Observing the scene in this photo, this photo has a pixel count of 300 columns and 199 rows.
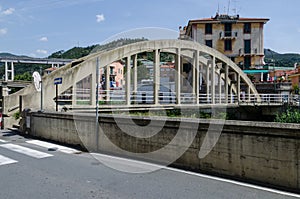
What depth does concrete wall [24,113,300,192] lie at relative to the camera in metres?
5.28

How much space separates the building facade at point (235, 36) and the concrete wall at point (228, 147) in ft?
162

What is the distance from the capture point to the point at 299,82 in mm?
47531

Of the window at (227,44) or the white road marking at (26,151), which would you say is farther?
the window at (227,44)

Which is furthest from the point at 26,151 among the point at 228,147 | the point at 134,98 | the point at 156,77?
the point at 156,77

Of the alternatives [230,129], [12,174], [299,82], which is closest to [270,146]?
[230,129]

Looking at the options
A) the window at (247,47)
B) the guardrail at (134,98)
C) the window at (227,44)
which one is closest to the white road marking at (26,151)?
the guardrail at (134,98)

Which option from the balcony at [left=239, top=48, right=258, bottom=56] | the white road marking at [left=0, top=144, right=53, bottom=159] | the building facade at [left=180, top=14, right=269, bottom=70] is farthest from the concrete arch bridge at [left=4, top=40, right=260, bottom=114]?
the building facade at [left=180, top=14, right=269, bottom=70]

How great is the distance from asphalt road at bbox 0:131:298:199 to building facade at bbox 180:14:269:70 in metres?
50.9

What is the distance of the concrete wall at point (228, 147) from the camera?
5.28 m

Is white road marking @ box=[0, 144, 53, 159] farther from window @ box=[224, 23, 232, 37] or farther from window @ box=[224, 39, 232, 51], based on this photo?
window @ box=[224, 23, 232, 37]

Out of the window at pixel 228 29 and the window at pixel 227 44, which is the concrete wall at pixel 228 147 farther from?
the window at pixel 228 29

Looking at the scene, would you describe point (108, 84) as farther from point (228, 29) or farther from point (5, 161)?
point (228, 29)

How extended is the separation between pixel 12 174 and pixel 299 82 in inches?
1955

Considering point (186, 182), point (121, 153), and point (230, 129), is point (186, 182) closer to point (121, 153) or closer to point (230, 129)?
point (230, 129)
